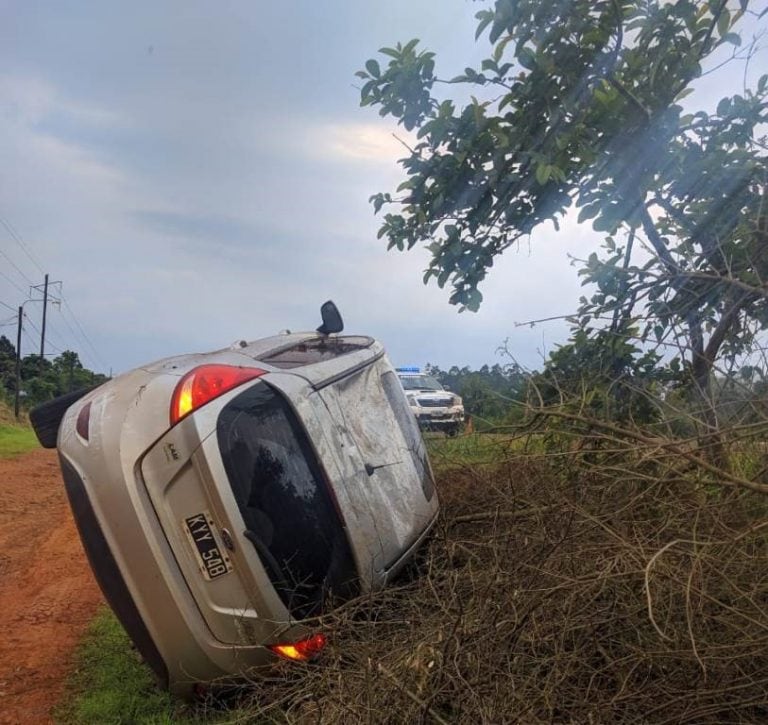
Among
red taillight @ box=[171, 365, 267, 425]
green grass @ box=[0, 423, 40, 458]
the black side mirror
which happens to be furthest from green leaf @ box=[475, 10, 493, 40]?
green grass @ box=[0, 423, 40, 458]

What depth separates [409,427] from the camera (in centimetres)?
444

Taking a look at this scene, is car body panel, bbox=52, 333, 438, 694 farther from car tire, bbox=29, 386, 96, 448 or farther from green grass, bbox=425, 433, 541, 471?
green grass, bbox=425, 433, 541, 471

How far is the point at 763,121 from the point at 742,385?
7.65ft

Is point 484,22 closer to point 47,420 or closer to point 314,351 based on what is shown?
point 314,351

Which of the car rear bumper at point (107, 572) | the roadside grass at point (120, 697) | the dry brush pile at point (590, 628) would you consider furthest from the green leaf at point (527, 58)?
the roadside grass at point (120, 697)

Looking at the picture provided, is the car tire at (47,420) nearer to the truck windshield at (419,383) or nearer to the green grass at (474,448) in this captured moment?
the green grass at (474,448)

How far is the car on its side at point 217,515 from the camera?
2.90 meters

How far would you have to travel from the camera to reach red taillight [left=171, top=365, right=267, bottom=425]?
296 cm

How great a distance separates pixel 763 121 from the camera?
4.63 metres

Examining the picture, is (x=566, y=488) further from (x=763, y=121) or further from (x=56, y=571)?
(x=56, y=571)

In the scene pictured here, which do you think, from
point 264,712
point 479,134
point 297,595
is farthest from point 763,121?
point 264,712

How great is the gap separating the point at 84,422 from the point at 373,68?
10.0ft

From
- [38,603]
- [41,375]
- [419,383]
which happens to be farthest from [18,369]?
[38,603]

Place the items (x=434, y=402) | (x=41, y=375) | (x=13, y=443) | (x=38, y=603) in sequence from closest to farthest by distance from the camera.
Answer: (x=38, y=603) < (x=434, y=402) < (x=13, y=443) < (x=41, y=375)
